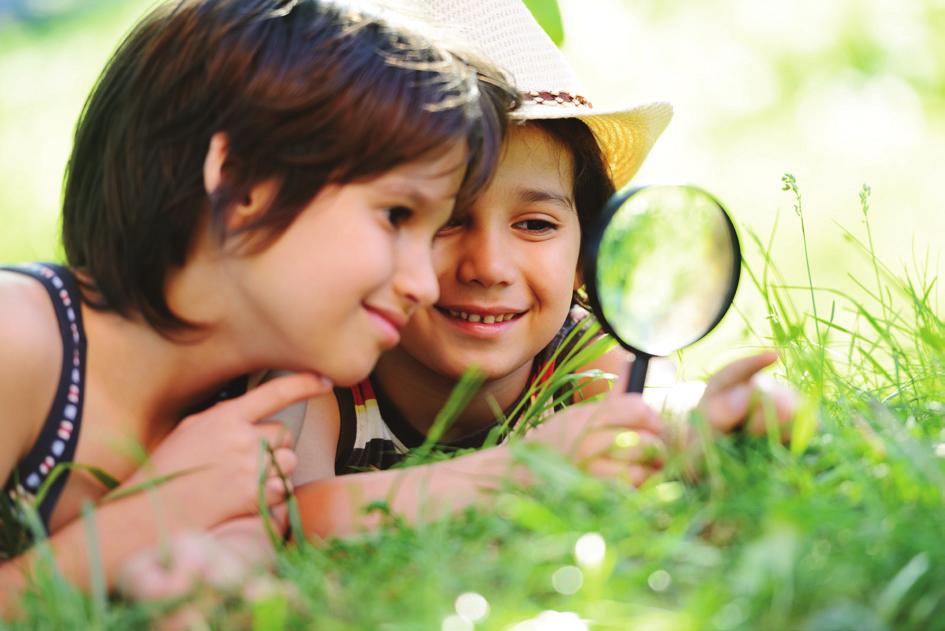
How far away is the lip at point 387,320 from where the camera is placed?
2.15m

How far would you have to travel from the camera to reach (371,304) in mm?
2141

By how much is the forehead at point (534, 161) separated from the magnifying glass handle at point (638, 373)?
2.19 feet

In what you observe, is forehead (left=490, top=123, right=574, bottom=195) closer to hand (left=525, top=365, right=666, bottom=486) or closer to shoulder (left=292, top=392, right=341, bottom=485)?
shoulder (left=292, top=392, right=341, bottom=485)

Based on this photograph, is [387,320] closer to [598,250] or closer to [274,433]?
[274,433]

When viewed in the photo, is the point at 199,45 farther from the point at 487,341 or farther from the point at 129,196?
the point at 487,341

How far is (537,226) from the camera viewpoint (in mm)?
2807

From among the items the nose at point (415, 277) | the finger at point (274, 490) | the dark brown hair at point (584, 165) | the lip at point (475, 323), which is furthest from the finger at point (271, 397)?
the dark brown hair at point (584, 165)

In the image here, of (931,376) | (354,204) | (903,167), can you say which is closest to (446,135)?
(354,204)

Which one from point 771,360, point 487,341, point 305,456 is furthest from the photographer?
point 487,341

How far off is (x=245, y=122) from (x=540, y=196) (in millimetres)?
841

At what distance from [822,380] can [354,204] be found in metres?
0.97

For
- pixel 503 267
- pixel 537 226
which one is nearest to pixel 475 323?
pixel 503 267

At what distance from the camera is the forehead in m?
2.70

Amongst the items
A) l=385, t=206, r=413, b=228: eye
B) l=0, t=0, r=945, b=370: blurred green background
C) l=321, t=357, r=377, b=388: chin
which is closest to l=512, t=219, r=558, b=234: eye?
l=385, t=206, r=413, b=228: eye
